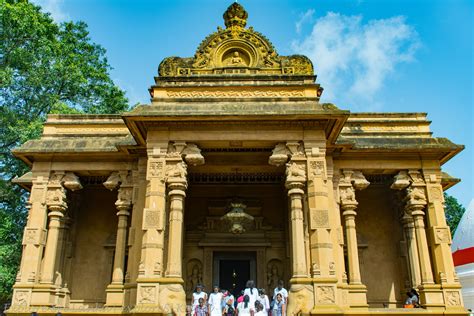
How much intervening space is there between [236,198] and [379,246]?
5.86 metres

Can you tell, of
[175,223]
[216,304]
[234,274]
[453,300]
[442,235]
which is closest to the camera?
[216,304]

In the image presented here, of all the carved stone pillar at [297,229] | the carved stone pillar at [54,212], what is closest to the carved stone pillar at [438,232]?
the carved stone pillar at [297,229]

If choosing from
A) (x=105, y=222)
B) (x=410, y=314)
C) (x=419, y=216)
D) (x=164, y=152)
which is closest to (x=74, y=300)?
(x=105, y=222)

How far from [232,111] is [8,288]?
1523 cm

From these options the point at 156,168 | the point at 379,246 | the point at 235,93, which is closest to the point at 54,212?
the point at 156,168

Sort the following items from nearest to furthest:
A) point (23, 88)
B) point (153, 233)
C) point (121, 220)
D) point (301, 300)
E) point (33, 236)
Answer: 1. point (301, 300)
2. point (153, 233)
3. point (33, 236)
4. point (121, 220)
5. point (23, 88)

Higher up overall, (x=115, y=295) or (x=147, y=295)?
(x=115, y=295)

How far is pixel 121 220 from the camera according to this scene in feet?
47.8

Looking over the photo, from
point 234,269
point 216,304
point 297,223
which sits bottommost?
point 216,304

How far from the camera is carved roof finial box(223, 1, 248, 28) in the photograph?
53.7 feet

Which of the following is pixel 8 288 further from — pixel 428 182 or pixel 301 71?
pixel 428 182

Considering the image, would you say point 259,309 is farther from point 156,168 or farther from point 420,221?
point 420,221

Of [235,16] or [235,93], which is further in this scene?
[235,16]

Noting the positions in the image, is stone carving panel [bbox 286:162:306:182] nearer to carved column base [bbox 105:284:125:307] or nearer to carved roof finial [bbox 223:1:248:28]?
carved column base [bbox 105:284:125:307]
